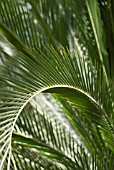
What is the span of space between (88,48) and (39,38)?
361mm

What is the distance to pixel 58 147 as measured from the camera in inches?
57.1

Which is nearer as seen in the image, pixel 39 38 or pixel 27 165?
pixel 27 165

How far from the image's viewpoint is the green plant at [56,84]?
3.21 ft

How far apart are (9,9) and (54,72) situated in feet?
1.31

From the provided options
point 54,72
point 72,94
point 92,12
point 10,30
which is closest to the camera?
point 54,72

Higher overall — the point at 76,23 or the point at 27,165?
the point at 76,23

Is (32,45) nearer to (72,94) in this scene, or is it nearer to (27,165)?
(72,94)

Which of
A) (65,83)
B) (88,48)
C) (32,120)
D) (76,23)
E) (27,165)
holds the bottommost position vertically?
(27,165)

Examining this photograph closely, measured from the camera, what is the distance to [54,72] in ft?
3.45

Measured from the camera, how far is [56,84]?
1.07m

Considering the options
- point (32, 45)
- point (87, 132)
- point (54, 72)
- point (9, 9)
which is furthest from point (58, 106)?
point (54, 72)

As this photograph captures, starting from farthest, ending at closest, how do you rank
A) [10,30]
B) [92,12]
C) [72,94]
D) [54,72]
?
[92,12] → [10,30] → [72,94] → [54,72]

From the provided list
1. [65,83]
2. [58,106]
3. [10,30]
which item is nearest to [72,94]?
[65,83]

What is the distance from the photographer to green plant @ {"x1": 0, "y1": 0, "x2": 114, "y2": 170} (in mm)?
977
